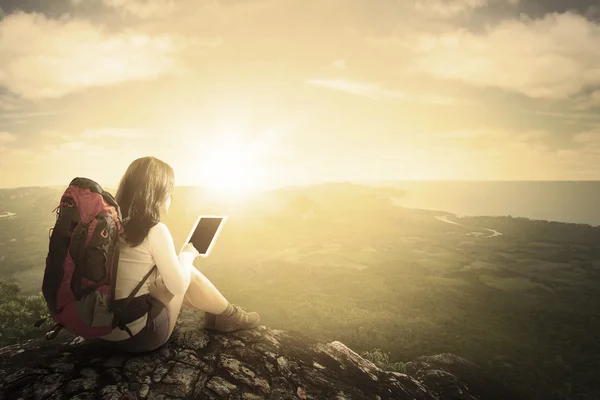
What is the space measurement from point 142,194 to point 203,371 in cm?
277

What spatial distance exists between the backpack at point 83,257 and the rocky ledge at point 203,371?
115 cm

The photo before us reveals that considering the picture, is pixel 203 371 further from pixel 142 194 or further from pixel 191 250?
pixel 142 194

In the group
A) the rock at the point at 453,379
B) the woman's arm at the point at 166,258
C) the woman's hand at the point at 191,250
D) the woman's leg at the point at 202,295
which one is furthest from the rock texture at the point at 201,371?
the rock at the point at 453,379

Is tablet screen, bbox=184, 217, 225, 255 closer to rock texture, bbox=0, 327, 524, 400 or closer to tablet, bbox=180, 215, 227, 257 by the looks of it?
tablet, bbox=180, 215, 227, 257

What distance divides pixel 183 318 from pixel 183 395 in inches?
88.0

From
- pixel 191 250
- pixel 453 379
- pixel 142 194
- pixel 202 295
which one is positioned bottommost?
pixel 453 379

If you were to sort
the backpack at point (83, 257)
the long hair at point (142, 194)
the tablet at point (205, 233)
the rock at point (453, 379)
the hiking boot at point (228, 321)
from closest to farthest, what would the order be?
1. the backpack at point (83, 257)
2. the long hair at point (142, 194)
3. the tablet at point (205, 233)
4. the hiking boot at point (228, 321)
5. the rock at point (453, 379)

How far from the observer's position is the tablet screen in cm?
450

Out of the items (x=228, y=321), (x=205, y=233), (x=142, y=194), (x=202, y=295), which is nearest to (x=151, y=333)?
(x=202, y=295)

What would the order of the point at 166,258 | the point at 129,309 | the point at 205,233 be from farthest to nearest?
the point at 205,233, the point at 129,309, the point at 166,258

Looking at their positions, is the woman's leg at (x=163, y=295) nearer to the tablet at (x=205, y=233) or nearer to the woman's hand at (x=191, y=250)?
the woman's hand at (x=191, y=250)

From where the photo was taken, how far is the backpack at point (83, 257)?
3.32 metres

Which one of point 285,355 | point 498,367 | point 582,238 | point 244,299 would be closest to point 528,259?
point 582,238

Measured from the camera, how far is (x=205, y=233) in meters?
4.65
